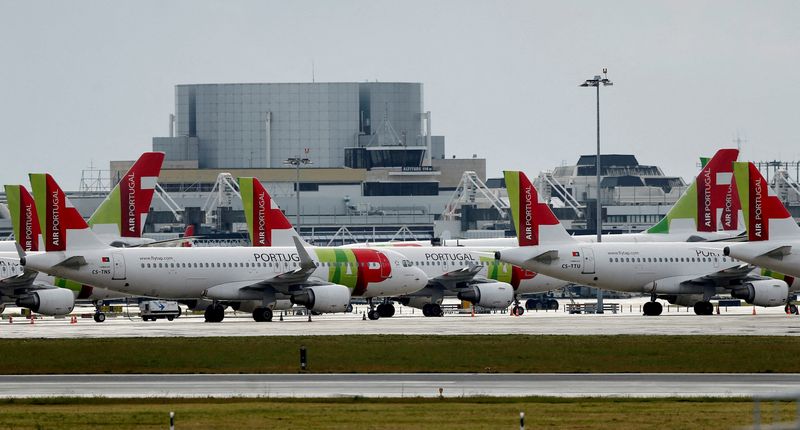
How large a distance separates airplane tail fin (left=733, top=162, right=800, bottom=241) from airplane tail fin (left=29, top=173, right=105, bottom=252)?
32.3 meters

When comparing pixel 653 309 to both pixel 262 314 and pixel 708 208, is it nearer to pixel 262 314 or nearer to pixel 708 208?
pixel 708 208

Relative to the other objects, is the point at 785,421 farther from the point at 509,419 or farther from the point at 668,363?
the point at 668,363

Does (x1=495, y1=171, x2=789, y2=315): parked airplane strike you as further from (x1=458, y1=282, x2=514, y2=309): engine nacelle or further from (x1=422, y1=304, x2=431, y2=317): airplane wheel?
(x1=422, y1=304, x2=431, y2=317): airplane wheel

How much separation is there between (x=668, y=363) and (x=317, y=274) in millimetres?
38852

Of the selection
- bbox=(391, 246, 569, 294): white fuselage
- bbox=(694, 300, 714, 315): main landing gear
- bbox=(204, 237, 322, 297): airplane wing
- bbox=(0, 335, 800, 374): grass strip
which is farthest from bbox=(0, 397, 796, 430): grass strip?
bbox=(391, 246, 569, 294): white fuselage

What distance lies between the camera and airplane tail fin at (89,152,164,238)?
94750 millimetres

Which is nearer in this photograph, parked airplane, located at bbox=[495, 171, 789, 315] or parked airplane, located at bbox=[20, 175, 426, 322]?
parked airplane, located at bbox=[20, 175, 426, 322]

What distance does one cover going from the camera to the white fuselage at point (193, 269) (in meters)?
76.2

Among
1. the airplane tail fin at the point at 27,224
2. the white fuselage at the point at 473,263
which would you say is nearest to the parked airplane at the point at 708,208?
the white fuselage at the point at 473,263

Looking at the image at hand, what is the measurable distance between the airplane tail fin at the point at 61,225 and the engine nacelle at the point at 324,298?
11160 mm

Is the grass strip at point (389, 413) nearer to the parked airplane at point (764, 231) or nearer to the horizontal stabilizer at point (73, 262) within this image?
the horizontal stabilizer at point (73, 262)

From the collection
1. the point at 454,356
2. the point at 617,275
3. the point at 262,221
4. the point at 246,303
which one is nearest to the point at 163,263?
the point at 246,303

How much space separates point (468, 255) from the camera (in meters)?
93.0

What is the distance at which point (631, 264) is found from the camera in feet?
279
